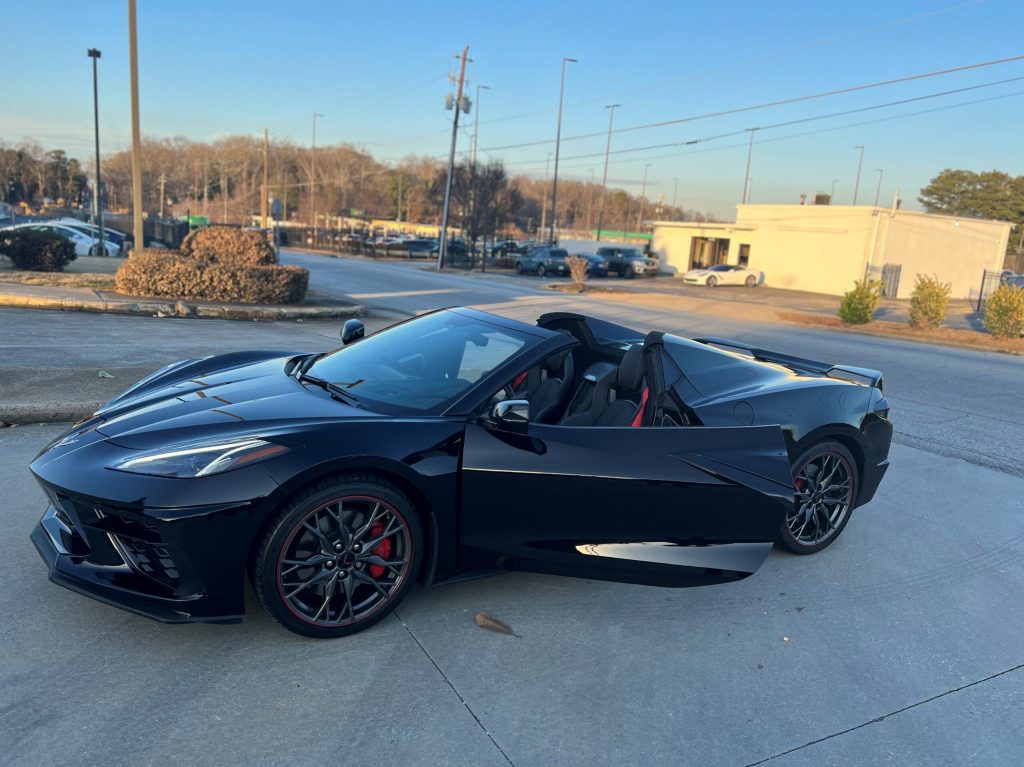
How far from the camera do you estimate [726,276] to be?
137 ft

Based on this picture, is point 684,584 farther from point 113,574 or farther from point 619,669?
point 113,574

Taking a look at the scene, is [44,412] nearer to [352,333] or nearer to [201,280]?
[352,333]

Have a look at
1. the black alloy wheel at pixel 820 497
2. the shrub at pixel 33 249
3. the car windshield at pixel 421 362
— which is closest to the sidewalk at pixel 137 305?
the shrub at pixel 33 249

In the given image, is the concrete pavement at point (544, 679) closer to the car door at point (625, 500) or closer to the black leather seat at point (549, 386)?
the car door at point (625, 500)

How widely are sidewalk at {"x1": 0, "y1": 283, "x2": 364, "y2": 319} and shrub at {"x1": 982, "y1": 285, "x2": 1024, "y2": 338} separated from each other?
16741 millimetres

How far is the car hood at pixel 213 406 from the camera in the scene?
10.2ft

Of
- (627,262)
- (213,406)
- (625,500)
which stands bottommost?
(625,500)

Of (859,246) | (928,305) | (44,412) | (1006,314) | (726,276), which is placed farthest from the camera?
(726,276)

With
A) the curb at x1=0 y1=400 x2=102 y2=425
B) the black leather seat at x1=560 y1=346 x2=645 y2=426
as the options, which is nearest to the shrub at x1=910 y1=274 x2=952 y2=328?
the black leather seat at x1=560 y1=346 x2=645 y2=426

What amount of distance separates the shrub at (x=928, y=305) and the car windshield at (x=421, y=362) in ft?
66.3

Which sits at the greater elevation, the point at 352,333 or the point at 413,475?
the point at 352,333

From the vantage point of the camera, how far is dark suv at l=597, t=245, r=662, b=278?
146 feet

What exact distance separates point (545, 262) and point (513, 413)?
39.6 m

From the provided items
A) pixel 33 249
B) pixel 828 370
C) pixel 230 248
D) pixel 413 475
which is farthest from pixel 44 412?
pixel 33 249
